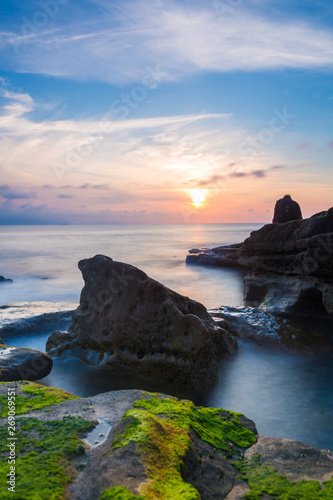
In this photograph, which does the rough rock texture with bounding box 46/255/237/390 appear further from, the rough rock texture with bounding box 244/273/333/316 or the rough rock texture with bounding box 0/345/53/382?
the rough rock texture with bounding box 244/273/333/316

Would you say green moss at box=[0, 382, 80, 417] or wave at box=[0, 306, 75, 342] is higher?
green moss at box=[0, 382, 80, 417]

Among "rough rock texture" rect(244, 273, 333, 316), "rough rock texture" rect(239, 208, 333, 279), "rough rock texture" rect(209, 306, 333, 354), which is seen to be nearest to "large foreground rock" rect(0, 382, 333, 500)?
"rough rock texture" rect(209, 306, 333, 354)

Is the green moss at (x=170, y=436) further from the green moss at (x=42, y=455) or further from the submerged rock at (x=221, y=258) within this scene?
the submerged rock at (x=221, y=258)

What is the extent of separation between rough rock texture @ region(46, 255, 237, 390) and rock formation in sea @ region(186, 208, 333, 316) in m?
4.21

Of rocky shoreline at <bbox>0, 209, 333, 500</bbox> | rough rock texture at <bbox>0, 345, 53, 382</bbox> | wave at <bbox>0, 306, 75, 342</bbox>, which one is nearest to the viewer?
rocky shoreline at <bbox>0, 209, 333, 500</bbox>

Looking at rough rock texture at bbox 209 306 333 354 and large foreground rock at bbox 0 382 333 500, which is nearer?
large foreground rock at bbox 0 382 333 500

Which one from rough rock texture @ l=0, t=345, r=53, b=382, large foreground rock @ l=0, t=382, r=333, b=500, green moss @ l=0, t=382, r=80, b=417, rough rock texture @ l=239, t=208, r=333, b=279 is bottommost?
rough rock texture @ l=0, t=345, r=53, b=382

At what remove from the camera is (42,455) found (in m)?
3.44

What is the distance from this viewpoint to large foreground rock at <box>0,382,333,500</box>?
2.97 m

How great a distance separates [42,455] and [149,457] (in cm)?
109

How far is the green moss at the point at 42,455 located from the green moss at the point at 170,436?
527 millimetres

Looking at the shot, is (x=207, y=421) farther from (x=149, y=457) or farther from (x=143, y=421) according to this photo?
(x=149, y=457)

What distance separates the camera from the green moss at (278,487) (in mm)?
3119

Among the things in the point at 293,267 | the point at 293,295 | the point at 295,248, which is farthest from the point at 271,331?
the point at 295,248
